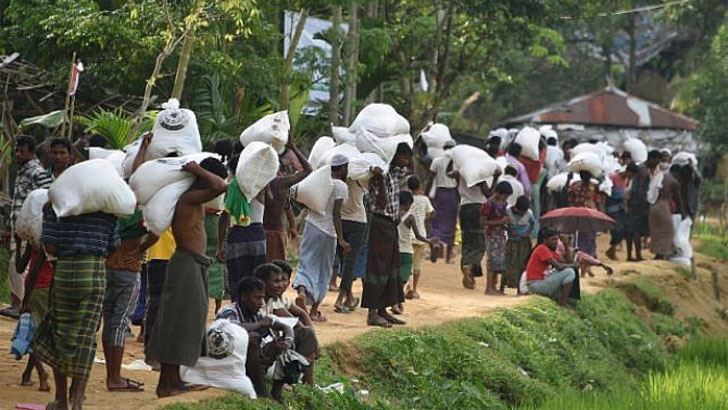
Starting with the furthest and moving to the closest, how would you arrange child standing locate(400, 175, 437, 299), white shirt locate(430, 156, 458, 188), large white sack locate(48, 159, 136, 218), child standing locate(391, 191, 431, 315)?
white shirt locate(430, 156, 458, 188) → child standing locate(400, 175, 437, 299) → child standing locate(391, 191, 431, 315) → large white sack locate(48, 159, 136, 218)

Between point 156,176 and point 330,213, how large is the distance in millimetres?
3581

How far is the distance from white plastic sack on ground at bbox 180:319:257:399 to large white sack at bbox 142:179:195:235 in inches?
24.6

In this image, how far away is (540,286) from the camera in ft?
46.9

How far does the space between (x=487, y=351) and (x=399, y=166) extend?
5.13ft

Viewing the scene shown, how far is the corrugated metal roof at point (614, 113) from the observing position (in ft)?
103

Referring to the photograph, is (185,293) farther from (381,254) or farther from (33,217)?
(381,254)

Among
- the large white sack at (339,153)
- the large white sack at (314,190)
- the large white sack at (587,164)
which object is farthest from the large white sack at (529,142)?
the large white sack at (314,190)

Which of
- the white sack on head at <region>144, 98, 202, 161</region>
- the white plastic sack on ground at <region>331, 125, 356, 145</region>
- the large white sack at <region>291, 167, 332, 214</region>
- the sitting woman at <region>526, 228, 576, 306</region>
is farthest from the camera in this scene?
the sitting woman at <region>526, 228, 576, 306</region>

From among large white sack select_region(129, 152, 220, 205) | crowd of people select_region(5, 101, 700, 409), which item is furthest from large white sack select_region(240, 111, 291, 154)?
large white sack select_region(129, 152, 220, 205)

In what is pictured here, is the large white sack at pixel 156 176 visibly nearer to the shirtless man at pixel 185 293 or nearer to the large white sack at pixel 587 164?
the shirtless man at pixel 185 293

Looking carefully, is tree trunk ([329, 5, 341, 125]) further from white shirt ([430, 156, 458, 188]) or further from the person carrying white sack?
the person carrying white sack

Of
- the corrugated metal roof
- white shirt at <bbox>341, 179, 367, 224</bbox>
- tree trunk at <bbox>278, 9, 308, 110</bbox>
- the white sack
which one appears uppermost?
the corrugated metal roof

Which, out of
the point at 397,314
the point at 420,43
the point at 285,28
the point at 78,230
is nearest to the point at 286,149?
the point at 397,314

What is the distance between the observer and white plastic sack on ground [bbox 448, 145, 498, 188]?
50.2 feet
